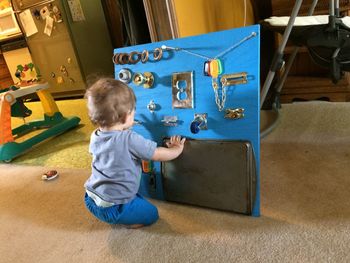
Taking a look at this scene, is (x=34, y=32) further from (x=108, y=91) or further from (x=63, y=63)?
(x=108, y=91)

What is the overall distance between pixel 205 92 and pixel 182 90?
80 millimetres

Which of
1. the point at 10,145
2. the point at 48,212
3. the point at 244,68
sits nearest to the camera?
the point at 244,68

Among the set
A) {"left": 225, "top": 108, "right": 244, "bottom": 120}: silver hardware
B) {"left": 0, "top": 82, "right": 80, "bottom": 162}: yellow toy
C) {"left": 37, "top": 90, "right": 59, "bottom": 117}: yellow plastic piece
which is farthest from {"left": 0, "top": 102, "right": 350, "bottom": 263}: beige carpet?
{"left": 37, "top": 90, "right": 59, "bottom": 117}: yellow plastic piece

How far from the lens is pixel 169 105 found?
3.01 feet

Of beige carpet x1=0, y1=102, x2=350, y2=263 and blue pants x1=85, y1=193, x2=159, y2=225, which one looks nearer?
beige carpet x1=0, y1=102, x2=350, y2=263

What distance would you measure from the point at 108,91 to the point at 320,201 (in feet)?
2.41

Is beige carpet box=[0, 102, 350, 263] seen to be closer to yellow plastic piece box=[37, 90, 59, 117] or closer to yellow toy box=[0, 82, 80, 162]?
yellow toy box=[0, 82, 80, 162]

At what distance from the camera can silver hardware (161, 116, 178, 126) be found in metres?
0.92

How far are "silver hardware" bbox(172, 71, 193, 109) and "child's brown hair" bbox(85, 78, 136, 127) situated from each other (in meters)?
0.16

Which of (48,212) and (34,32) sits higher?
(34,32)

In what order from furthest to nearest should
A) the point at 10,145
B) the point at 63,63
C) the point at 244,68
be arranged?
the point at 63,63 < the point at 10,145 < the point at 244,68

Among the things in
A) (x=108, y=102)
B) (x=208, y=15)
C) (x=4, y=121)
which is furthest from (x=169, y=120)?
(x=4, y=121)

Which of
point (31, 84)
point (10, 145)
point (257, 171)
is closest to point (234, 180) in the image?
point (257, 171)

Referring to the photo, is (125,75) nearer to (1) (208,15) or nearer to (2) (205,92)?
(2) (205,92)
